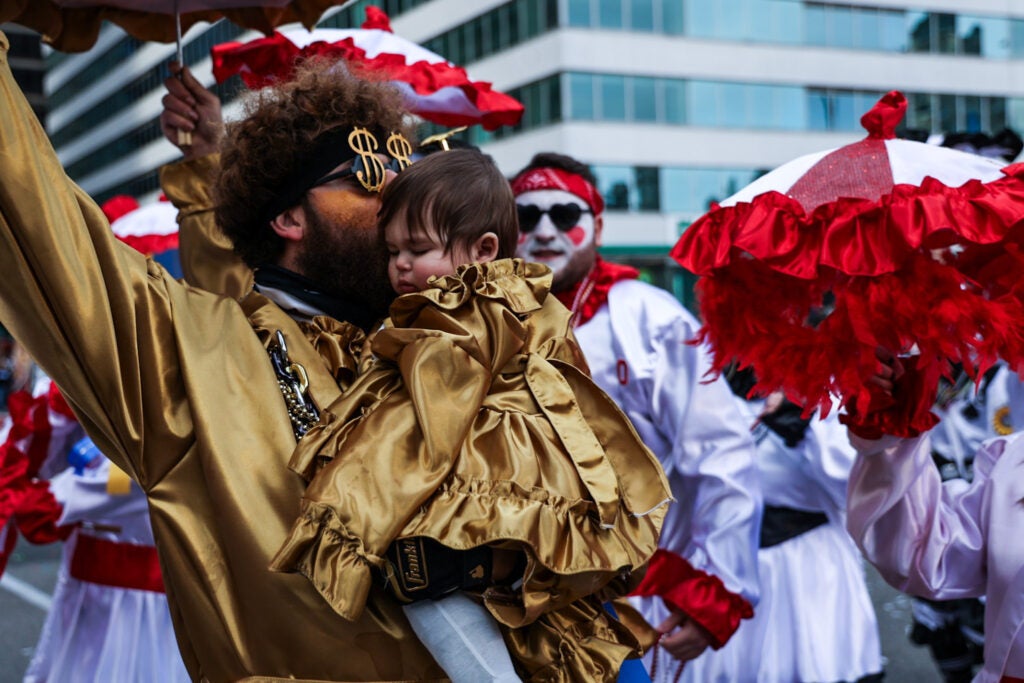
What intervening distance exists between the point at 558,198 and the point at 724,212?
2089mm

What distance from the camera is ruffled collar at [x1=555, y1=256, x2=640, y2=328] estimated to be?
4.77 m

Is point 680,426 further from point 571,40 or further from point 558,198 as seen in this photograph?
point 571,40

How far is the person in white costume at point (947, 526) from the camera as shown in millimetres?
2920

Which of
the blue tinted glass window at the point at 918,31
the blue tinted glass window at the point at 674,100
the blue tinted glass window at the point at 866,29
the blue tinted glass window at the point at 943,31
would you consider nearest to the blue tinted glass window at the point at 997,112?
the blue tinted glass window at the point at 943,31

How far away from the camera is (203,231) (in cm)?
324

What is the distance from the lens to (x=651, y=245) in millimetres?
34656

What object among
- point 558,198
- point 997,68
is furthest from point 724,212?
point 997,68

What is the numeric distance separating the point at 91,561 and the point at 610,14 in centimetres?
3213

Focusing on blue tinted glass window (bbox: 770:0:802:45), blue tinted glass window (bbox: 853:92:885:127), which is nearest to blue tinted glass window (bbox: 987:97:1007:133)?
blue tinted glass window (bbox: 853:92:885:127)

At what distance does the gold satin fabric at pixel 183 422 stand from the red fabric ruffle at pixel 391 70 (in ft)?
7.00

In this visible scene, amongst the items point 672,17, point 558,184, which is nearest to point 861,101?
point 672,17

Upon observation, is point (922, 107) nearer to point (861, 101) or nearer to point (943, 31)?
point (861, 101)

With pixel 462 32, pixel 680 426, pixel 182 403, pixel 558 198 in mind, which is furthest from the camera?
pixel 462 32

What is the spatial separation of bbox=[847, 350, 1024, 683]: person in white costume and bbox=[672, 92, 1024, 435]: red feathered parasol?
115 millimetres
